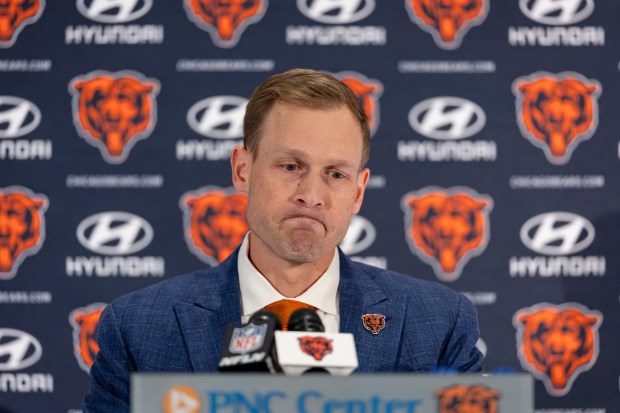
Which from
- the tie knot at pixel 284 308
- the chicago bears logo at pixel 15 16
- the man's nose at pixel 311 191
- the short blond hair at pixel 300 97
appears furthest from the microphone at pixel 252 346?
the chicago bears logo at pixel 15 16

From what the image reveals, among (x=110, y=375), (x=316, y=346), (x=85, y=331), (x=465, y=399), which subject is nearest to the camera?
(x=465, y=399)

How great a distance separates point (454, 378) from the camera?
38.0 inches

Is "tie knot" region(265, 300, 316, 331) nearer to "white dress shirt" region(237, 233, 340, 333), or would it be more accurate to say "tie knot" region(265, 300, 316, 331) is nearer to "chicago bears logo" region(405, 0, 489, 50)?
"white dress shirt" region(237, 233, 340, 333)

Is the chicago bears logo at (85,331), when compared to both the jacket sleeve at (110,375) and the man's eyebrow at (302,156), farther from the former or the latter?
the man's eyebrow at (302,156)

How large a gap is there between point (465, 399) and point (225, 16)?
9.17 ft

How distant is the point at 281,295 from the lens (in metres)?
1.83

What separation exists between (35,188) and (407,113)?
5.18 ft

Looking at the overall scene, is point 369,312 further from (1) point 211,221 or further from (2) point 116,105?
(2) point 116,105

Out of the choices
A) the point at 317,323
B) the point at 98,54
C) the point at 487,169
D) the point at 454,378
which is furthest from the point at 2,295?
the point at 454,378

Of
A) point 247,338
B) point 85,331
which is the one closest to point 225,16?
point 85,331

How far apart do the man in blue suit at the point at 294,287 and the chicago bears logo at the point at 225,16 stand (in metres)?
1.70

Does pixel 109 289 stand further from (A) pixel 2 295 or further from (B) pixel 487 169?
(B) pixel 487 169

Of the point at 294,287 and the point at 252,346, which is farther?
the point at 294,287

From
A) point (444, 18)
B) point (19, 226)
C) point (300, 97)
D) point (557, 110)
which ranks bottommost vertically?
point (19, 226)
